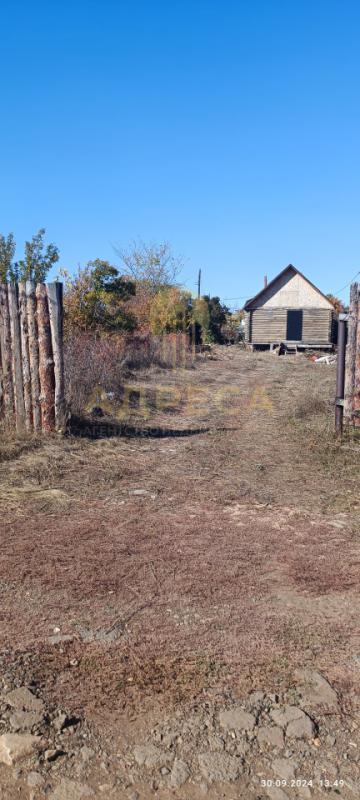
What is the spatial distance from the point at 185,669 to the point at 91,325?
48.9ft

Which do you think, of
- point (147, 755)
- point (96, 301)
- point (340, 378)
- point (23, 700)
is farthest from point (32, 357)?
point (96, 301)

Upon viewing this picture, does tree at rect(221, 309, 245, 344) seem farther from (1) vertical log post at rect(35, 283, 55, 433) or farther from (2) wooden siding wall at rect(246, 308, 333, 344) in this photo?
(1) vertical log post at rect(35, 283, 55, 433)

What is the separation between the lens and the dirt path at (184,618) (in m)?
2.22

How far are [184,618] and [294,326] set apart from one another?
31298 mm

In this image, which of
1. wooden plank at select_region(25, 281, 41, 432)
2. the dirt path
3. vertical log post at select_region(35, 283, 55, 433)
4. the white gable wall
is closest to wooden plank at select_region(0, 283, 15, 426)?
wooden plank at select_region(25, 281, 41, 432)

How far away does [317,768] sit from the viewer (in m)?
2.20

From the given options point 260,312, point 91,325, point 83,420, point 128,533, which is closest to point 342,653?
point 128,533

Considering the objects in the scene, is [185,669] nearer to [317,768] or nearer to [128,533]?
[317,768]

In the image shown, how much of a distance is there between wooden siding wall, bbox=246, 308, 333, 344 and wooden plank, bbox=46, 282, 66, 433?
26875 millimetres

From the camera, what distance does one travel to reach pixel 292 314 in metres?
33.4

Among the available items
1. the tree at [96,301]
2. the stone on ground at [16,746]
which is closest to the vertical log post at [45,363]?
the stone on ground at [16,746]

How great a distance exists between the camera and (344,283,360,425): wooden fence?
24.2ft

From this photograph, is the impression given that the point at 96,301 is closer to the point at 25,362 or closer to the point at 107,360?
the point at 107,360

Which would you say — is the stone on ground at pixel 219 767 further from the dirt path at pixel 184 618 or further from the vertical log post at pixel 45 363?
the vertical log post at pixel 45 363
